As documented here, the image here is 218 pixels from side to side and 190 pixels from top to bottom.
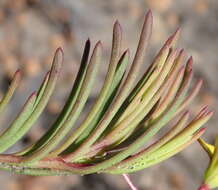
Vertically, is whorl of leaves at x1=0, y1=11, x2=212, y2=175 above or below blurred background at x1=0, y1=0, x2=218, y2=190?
below

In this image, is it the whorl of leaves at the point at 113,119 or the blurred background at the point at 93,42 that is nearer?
the whorl of leaves at the point at 113,119

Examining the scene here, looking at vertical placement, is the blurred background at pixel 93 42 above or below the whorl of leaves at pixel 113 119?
above

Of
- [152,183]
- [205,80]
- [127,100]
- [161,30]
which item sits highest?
[161,30]

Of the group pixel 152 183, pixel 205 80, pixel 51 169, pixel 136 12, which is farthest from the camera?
pixel 136 12

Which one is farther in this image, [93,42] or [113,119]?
[93,42]

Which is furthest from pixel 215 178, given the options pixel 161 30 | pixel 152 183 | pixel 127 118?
pixel 161 30

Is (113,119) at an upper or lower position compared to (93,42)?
lower

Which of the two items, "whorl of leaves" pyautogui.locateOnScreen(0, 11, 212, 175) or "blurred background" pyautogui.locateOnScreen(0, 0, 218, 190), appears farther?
"blurred background" pyautogui.locateOnScreen(0, 0, 218, 190)

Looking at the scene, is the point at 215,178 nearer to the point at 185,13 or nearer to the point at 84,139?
the point at 84,139
